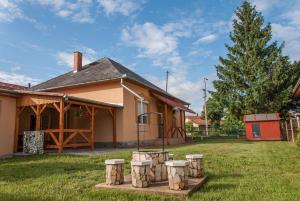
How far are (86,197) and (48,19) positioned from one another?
11.7 meters

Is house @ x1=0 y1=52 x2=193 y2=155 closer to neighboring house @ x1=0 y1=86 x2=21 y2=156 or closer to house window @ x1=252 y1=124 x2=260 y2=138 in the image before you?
neighboring house @ x1=0 y1=86 x2=21 y2=156

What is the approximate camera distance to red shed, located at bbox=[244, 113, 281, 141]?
21.9 metres

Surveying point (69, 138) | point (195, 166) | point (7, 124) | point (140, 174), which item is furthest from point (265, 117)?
point (140, 174)

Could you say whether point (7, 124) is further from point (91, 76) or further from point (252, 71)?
point (252, 71)

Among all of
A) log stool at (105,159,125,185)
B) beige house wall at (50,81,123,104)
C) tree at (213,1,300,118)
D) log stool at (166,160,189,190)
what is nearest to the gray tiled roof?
beige house wall at (50,81,123,104)

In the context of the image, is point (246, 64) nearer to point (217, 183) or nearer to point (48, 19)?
point (48, 19)

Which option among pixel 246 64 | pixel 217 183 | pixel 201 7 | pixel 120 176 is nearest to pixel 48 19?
pixel 201 7

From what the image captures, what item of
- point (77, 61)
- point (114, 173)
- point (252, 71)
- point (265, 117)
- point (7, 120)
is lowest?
point (114, 173)

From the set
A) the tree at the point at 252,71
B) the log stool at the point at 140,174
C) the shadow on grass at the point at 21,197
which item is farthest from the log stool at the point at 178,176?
the tree at the point at 252,71

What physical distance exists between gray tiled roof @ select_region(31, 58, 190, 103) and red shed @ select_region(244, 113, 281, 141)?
1136 centimetres

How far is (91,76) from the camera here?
16.2 m

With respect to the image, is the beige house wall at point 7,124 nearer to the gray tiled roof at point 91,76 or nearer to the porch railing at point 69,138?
the porch railing at point 69,138

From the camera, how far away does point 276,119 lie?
21875mm

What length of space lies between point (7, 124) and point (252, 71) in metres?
24.4
